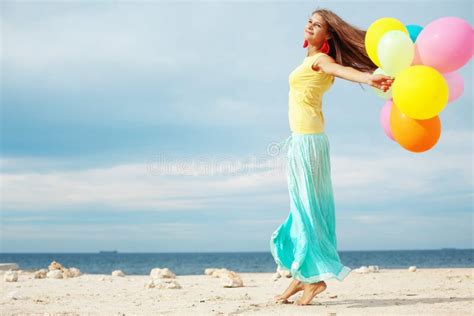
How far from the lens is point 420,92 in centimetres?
430

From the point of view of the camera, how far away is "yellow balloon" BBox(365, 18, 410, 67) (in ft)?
15.5

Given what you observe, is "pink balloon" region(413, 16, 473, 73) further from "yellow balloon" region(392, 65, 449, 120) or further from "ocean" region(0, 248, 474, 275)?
"ocean" region(0, 248, 474, 275)

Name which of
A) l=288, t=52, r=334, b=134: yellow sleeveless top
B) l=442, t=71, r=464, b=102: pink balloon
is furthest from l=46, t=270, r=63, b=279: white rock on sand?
l=442, t=71, r=464, b=102: pink balloon

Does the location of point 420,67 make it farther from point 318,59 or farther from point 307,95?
point 307,95

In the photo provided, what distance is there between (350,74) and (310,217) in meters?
1.33

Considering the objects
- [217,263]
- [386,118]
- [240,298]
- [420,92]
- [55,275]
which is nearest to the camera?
[420,92]

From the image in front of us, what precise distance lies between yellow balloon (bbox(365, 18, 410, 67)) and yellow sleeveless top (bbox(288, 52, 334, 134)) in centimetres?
49

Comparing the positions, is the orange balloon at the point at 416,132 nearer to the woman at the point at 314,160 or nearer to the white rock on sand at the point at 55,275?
the woman at the point at 314,160

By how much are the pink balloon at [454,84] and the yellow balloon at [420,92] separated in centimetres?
35

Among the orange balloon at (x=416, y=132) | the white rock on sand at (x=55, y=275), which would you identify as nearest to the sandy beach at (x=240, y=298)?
the white rock on sand at (x=55, y=275)

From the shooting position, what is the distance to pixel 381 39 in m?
4.65

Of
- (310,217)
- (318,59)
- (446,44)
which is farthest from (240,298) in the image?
(446,44)

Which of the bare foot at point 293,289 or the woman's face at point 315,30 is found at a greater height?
the woman's face at point 315,30

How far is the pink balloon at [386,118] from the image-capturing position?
5.05 m
